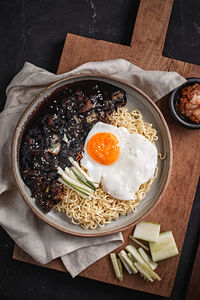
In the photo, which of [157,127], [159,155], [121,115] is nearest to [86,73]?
[121,115]

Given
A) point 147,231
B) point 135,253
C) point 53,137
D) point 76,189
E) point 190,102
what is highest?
point 190,102

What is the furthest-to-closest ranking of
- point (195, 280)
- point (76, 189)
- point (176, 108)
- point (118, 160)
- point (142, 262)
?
point (195, 280), point (142, 262), point (176, 108), point (118, 160), point (76, 189)

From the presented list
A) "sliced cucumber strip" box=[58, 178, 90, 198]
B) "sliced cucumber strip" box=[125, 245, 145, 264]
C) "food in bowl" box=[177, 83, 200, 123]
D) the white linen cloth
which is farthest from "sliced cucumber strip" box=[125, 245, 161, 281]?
"food in bowl" box=[177, 83, 200, 123]

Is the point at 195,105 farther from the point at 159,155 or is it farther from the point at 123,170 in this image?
the point at 123,170

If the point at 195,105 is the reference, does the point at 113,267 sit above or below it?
below

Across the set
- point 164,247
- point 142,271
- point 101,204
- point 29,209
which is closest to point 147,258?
point 142,271

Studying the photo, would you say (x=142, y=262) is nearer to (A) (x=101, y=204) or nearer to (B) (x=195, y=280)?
(B) (x=195, y=280)

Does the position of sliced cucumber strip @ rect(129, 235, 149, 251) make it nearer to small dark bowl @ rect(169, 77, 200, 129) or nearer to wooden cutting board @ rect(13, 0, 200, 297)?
wooden cutting board @ rect(13, 0, 200, 297)
